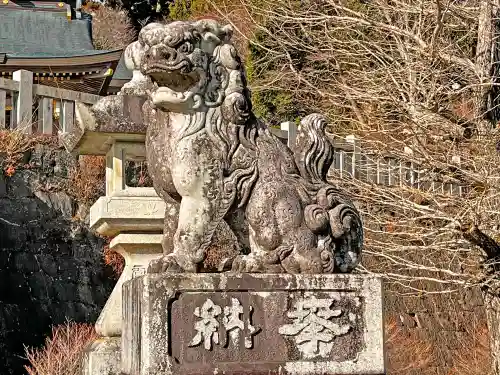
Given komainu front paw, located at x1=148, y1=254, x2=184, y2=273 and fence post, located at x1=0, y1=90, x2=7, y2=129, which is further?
fence post, located at x1=0, y1=90, x2=7, y2=129

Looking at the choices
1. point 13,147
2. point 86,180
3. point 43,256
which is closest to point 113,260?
point 43,256

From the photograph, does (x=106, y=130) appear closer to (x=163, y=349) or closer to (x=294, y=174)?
(x=294, y=174)

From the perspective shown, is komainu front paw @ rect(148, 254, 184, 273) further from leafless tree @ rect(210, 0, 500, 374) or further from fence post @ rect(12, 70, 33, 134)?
fence post @ rect(12, 70, 33, 134)

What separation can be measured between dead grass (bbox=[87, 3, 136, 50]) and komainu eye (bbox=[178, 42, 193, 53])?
21495mm

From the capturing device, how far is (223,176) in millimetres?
3742

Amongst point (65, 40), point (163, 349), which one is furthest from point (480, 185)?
point (65, 40)

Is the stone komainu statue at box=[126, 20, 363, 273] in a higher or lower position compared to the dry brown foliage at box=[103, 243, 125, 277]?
higher

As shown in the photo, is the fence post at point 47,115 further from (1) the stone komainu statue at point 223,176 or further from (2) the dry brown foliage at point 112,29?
(2) the dry brown foliage at point 112,29

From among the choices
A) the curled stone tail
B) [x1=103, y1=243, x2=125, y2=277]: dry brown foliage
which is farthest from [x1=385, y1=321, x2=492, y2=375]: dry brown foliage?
the curled stone tail

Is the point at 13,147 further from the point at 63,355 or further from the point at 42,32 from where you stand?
the point at 42,32

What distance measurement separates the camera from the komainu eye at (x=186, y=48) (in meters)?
3.70

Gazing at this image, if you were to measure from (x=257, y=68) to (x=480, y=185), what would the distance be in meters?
7.74

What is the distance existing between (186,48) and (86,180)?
7.38 metres

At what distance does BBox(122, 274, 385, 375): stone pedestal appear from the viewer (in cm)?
345
